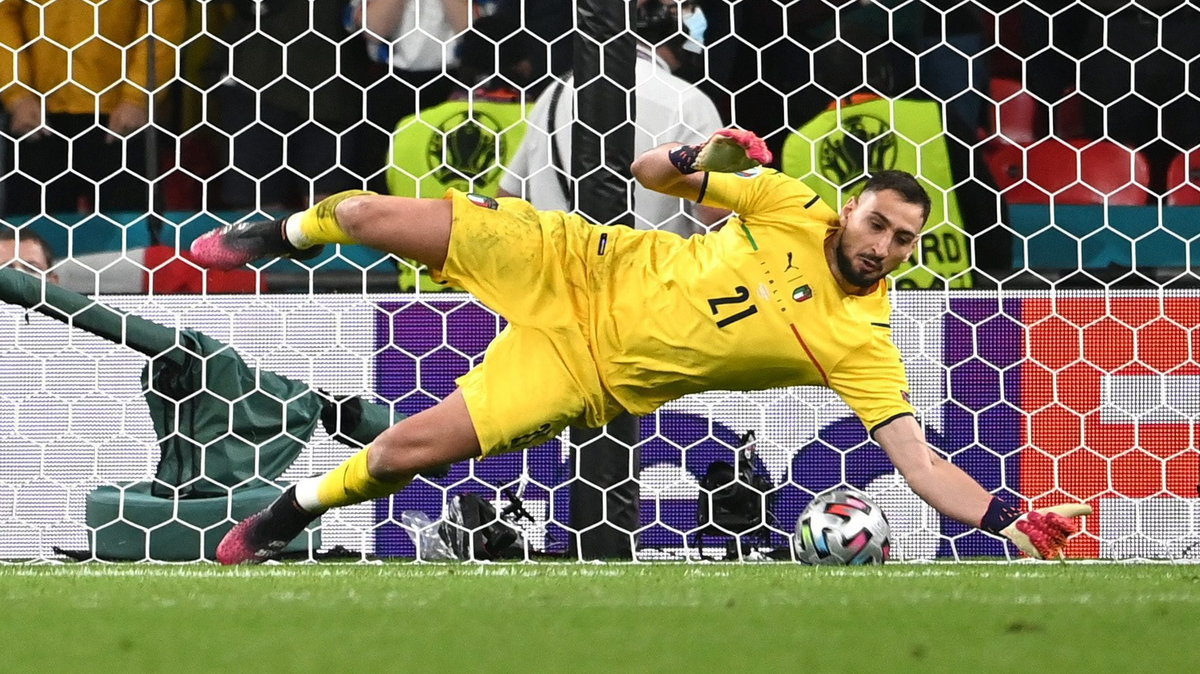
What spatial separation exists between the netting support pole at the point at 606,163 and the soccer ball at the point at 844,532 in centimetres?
55

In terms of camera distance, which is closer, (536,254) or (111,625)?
(111,625)

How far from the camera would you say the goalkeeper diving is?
12.1 feet

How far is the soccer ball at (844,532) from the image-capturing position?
166 inches

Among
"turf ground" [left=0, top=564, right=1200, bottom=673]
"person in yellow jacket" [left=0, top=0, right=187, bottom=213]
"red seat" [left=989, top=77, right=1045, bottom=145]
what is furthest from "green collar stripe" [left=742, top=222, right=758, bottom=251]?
"person in yellow jacket" [left=0, top=0, right=187, bottom=213]

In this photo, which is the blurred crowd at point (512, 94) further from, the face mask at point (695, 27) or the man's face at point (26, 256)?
the man's face at point (26, 256)

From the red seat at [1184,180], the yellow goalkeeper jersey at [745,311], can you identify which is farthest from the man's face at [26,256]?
the red seat at [1184,180]

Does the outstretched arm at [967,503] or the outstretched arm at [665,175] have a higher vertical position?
the outstretched arm at [665,175]

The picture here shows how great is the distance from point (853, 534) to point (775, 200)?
0.94 meters

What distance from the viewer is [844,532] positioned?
422cm

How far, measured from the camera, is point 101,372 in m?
4.77

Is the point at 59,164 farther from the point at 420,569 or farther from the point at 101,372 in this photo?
the point at 420,569

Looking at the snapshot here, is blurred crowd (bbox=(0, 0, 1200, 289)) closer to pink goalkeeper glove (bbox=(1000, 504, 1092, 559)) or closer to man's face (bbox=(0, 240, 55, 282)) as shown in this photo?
man's face (bbox=(0, 240, 55, 282))

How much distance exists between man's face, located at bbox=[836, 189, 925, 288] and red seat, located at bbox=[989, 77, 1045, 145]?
1503 mm

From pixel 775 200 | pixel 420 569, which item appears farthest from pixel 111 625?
pixel 775 200
